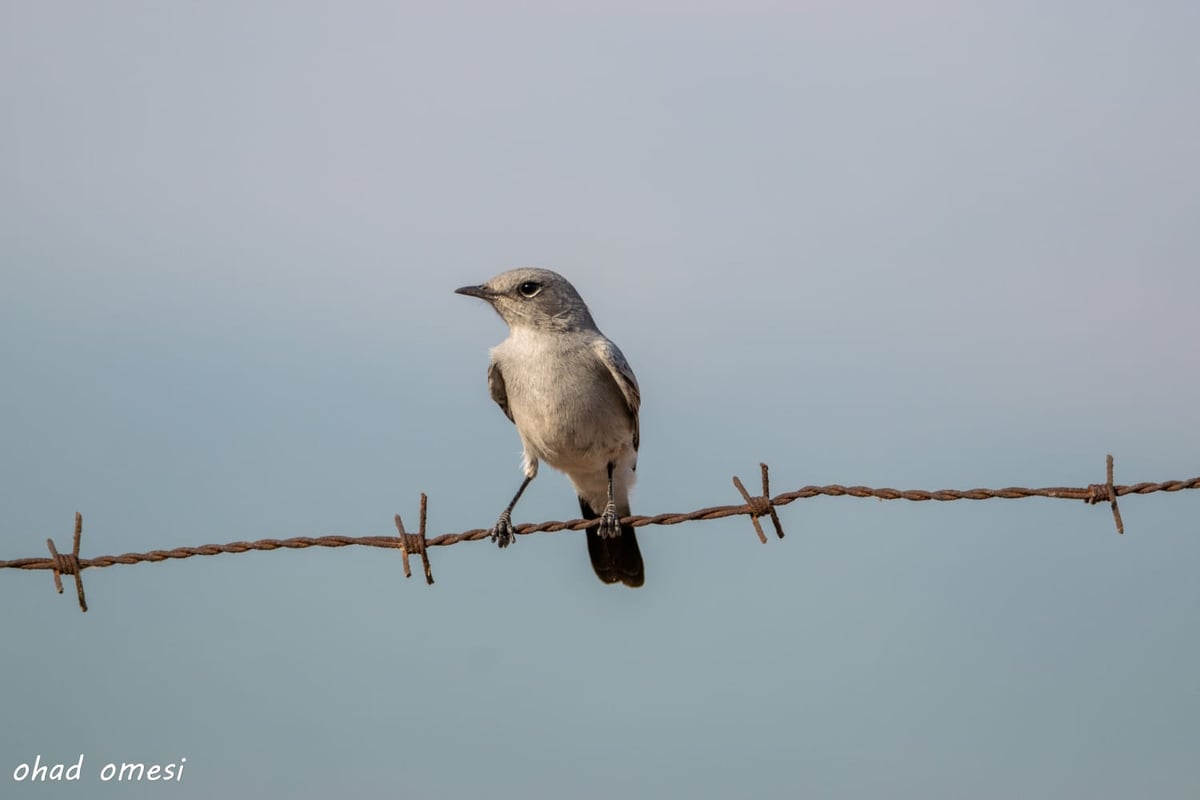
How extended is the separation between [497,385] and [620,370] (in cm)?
101

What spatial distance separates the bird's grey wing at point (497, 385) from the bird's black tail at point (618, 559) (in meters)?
1.10

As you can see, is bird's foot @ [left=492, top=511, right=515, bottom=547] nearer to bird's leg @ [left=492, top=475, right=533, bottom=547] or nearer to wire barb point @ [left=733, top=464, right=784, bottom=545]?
bird's leg @ [left=492, top=475, right=533, bottom=547]

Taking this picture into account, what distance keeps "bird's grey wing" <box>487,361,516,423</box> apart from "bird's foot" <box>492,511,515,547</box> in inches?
39.3

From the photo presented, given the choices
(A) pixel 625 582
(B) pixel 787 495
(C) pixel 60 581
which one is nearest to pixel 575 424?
(A) pixel 625 582

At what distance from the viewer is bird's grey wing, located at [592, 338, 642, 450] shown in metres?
8.82

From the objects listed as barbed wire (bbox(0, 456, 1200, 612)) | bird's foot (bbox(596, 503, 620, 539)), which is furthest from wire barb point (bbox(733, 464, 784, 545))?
bird's foot (bbox(596, 503, 620, 539))

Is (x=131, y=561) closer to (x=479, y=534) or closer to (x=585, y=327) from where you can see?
(x=479, y=534)

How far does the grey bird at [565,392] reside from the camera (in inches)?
345

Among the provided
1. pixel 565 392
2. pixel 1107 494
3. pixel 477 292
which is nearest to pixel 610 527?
pixel 565 392

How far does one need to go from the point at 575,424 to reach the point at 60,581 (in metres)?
3.49

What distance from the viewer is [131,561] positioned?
649cm

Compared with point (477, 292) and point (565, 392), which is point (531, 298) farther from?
point (565, 392)

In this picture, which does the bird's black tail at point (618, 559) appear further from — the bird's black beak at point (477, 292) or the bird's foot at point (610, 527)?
the bird's black beak at point (477, 292)

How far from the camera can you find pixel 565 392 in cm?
873
